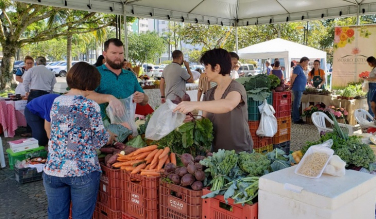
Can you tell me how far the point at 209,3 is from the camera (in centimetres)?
1004

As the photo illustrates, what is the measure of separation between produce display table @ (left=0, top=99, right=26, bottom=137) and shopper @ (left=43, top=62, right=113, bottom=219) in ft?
20.8

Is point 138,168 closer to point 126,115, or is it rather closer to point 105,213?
point 105,213

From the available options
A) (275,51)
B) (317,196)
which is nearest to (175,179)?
(317,196)

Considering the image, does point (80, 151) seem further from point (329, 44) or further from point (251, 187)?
point (329, 44)

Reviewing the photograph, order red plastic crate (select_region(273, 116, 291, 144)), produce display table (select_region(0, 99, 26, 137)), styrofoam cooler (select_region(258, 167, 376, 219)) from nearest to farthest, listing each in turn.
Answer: styrofoam cooler (select_region(258, 167, 376, 219)), red plastic crate (select_region(273, 116, 291, 144)), produce display table (select_region(0, 99, 26, 137))

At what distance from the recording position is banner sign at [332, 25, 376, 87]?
32.4 ft

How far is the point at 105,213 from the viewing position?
298 centimetres

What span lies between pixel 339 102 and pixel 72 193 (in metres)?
8.35

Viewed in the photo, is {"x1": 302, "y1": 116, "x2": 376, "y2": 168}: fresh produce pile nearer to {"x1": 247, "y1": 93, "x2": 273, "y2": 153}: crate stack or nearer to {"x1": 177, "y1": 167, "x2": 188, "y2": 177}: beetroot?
{"x1": 177, "y1": 167, "x2": 188, "y2": 177}: beetroot

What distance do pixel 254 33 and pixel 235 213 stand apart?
85.1 ft

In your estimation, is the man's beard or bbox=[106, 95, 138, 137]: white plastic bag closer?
bbox=[106, 95, 138, 137]: white plastic bag

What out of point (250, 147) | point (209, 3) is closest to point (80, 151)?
point (250, 147)

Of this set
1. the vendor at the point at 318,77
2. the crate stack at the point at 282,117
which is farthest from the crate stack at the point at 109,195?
the vendor at the point at 318,77

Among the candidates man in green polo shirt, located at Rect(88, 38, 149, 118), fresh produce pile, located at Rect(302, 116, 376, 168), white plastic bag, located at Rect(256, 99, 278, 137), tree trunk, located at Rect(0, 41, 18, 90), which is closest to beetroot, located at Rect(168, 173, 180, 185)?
fresh produce pile, located at Rect(302, 116, 376, 168)
